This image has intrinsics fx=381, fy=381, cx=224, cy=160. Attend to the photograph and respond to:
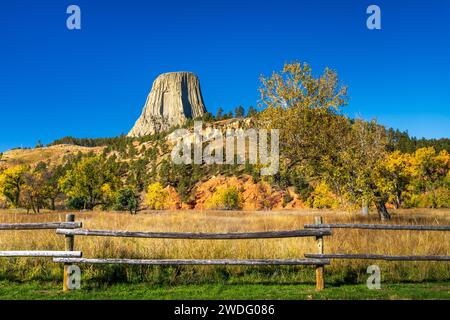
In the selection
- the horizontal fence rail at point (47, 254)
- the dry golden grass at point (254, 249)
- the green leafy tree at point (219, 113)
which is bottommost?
the dry golden grass at point (254, 249)

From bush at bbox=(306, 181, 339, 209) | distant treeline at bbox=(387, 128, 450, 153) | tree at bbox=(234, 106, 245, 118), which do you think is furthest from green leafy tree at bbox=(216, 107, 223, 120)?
bush at bbox=(306, 181, 339, 209)

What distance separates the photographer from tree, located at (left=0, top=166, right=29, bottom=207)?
58.0m

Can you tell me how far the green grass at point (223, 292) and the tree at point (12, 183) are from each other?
55.8 meters

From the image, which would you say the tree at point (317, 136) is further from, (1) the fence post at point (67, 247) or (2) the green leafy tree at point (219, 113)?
(2) the green leafy tree at point (219, 113)

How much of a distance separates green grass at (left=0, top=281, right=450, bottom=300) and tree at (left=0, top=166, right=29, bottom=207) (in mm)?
55754

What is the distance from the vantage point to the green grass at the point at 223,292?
841 cm

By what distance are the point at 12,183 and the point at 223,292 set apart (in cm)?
5972

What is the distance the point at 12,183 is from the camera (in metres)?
58.8

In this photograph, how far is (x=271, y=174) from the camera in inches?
876

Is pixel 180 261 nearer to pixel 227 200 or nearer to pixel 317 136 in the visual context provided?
pixel 317 136

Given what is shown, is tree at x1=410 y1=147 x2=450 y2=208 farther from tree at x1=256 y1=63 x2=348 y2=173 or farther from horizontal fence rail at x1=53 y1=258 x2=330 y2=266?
horizontal fence rail at x1=53 y1=258 x2=330 y2=266

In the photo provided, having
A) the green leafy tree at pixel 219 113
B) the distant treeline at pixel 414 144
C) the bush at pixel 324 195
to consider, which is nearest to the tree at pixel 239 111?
the green leafy tree at pixel 219 113
